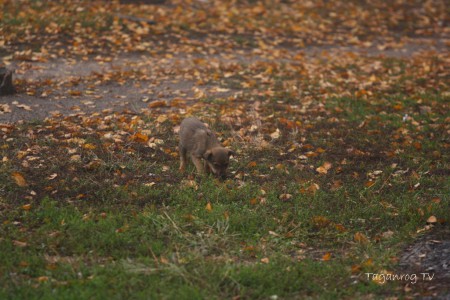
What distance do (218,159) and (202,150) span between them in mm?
261

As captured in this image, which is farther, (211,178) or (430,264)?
(211,178)

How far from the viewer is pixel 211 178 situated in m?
7.08

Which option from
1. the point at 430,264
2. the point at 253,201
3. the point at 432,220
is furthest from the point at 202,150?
the point at 430,264

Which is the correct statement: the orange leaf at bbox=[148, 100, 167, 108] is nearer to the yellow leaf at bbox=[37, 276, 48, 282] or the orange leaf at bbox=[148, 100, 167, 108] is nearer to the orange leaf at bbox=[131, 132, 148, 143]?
the orange leaf at bbox=[131, 132, 148, 143]

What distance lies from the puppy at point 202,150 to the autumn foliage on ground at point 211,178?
0.66 ft

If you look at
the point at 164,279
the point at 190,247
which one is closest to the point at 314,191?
the point at 190,247

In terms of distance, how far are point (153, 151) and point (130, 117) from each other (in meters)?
1.55

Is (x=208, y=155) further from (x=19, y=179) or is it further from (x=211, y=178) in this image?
(x=19, y=179)

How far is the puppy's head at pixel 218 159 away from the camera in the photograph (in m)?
6.93

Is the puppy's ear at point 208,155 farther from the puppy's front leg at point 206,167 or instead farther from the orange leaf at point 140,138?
the orange leaf at point 140,138

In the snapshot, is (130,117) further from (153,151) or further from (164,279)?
(164,279)

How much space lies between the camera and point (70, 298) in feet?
15.2

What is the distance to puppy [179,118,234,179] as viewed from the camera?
6.96m

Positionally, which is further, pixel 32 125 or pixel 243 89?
pixel 243 89
